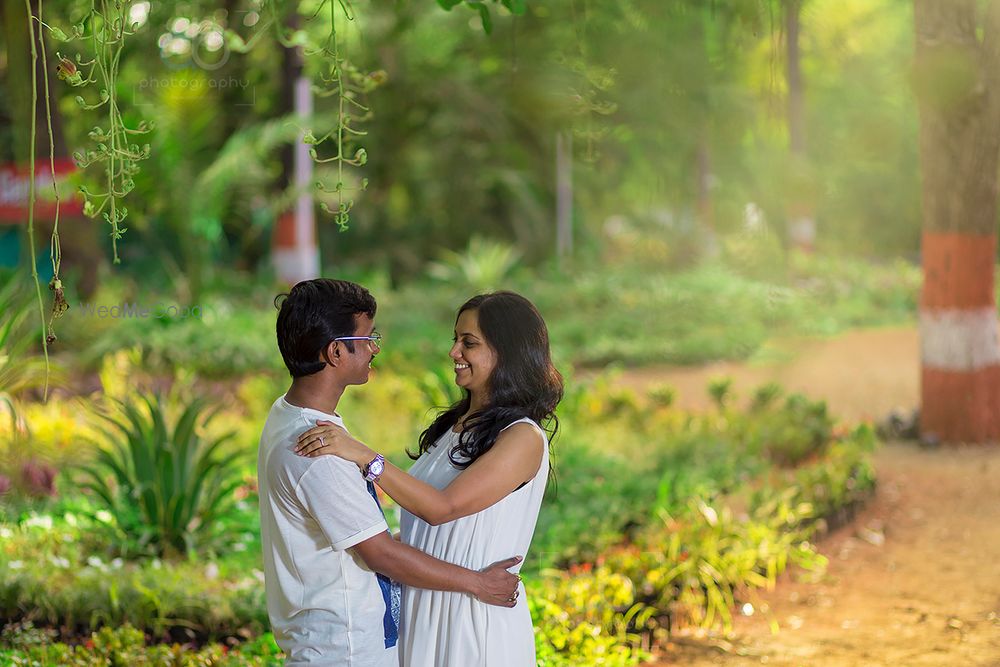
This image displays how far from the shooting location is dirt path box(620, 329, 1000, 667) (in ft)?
15.6

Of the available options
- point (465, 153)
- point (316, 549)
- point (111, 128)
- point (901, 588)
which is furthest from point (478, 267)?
point (316, 549)

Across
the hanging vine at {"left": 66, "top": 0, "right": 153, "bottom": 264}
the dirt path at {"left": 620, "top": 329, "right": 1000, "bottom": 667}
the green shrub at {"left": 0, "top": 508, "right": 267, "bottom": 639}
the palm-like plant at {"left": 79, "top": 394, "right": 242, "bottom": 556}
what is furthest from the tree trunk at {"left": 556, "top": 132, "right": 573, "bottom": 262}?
the hanging vine at {"left": 66, "top": 0, "right": 153, "bottom": 264}

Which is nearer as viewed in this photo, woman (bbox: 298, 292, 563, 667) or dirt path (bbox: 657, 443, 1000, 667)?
woman (bbox: 298, 292, 563, 667)

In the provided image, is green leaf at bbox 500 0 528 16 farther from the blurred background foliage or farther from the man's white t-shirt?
the blurred background foliage

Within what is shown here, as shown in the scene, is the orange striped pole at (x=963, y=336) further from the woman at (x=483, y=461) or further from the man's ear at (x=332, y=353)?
the man's ear at (x=332, y=353)

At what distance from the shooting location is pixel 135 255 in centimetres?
1633

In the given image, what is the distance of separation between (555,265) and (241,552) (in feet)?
43.0

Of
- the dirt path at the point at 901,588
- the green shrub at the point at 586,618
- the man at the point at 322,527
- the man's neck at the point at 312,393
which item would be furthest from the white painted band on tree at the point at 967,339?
the man's neck at the point at 312,393

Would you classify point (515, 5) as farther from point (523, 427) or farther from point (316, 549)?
point (316, 549)

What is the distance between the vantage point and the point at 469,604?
2584mm

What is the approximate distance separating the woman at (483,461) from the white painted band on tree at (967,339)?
20.8ft

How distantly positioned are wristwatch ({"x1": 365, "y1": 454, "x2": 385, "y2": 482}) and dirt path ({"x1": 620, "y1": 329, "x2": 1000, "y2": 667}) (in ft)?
8.84

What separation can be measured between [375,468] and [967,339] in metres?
6.86

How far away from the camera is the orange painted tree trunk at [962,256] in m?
8.09
